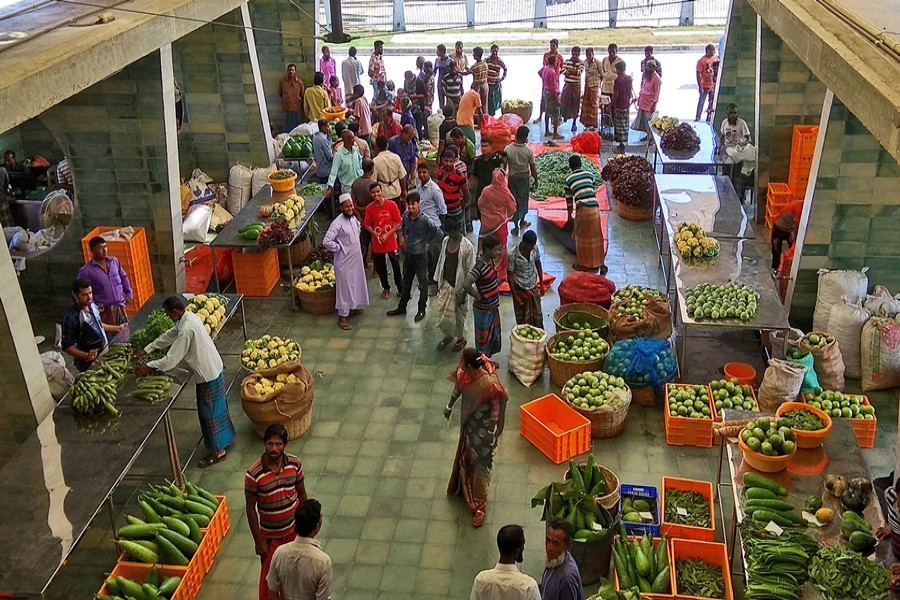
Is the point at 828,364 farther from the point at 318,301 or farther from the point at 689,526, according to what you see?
the point at 318,301

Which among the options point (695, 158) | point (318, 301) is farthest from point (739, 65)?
point (318, 301)

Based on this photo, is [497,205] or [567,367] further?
[497,205]

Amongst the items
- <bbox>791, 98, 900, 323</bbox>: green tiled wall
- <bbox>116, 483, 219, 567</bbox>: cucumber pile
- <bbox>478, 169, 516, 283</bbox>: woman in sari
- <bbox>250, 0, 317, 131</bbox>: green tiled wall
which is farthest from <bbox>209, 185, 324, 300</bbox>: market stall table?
<bbox>791, 98, 900, 323</bbox>: green tiled wall

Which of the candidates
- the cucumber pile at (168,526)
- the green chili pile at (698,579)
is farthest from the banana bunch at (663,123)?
the cucumber pile at (168,526)

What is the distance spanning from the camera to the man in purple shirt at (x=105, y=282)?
908 centimetres

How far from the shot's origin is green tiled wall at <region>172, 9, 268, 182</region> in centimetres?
1392

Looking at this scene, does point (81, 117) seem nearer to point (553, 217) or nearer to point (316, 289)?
point (316, 289)

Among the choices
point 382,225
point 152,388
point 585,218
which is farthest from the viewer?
point 585,218

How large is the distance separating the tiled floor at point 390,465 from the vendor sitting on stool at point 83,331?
1156 millimetres

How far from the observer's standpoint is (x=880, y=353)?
9195 millimetres

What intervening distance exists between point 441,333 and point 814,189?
4.65m

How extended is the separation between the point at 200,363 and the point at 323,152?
20.9 feet

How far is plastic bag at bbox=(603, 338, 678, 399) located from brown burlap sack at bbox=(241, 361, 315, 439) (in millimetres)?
3194

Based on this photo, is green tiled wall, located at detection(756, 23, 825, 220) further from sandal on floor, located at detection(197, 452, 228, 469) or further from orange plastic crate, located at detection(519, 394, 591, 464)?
sandal on floor, located at detection(197, 452, 228, 469)
